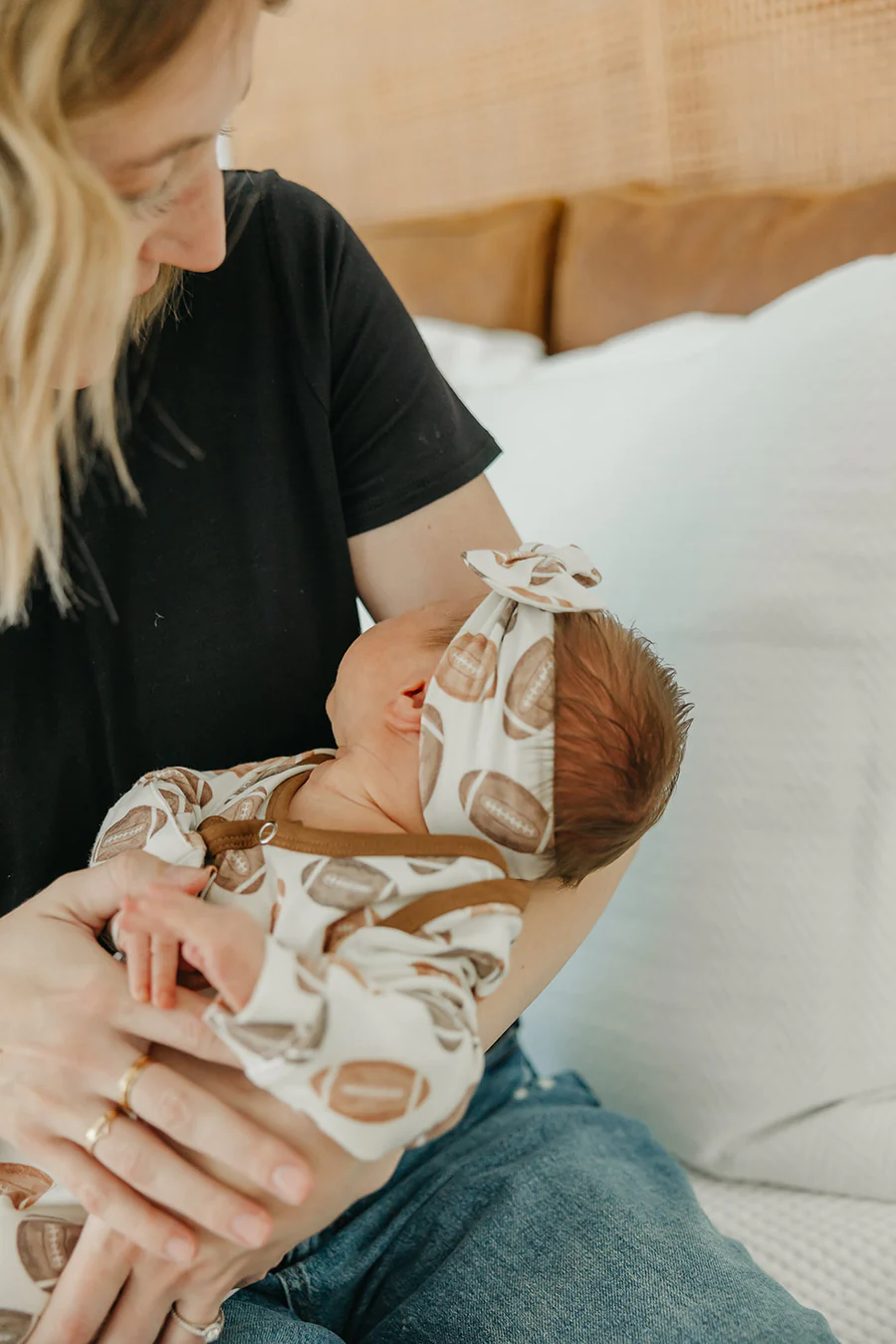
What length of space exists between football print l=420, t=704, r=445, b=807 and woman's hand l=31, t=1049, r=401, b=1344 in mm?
222

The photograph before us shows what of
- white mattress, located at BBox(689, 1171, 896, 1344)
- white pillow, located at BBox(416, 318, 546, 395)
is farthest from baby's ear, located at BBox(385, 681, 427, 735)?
white pillow, located at BBox(416, 318, 546, 395)

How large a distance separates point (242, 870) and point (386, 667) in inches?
7.1

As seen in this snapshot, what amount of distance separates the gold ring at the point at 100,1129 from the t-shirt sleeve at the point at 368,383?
0.53 meters

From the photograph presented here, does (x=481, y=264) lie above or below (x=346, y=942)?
above

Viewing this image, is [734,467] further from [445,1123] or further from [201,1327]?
[201,1327]

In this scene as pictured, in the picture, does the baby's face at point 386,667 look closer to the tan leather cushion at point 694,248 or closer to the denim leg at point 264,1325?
the denim leg at point 264,1325

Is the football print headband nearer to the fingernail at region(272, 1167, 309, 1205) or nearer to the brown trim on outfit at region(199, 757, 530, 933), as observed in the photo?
the brown trim on outfit at region(199, 757, 530, 933)

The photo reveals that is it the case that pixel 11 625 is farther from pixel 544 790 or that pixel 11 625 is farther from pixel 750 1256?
pixel 750 1256

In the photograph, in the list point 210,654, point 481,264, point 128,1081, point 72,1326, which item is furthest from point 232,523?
point 481,264

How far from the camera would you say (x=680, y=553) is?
111cm

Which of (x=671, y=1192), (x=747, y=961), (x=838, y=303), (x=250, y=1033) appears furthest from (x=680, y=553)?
(x=250, y=1033)

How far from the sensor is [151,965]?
0.68 m

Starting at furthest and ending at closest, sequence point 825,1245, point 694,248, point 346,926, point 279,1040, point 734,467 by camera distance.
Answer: point 694,248, point 734,467, point 825,1245, point 346,926, point 279,1040

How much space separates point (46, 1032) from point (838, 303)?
912 mm
